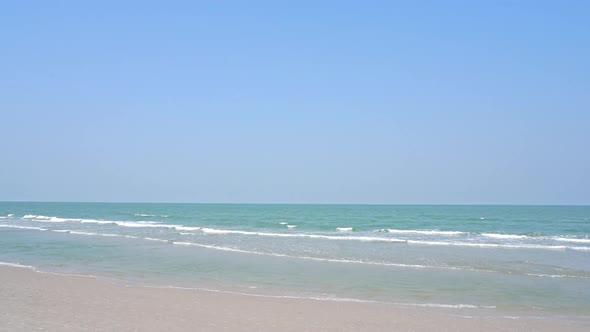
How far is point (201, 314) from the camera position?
9.96 metres

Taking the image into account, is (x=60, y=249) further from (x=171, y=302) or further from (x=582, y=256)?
(x=582, y=256)

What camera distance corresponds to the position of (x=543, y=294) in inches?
533

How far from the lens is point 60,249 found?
23578 millimetres

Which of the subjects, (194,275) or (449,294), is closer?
(449,294)

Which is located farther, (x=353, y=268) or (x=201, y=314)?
(x=353, y=268)

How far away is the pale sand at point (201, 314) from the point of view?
8961 mm

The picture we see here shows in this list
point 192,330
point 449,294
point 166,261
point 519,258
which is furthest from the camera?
point 519,258

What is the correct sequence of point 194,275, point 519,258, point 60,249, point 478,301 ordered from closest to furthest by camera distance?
point 478,301 → point 194,275 → point 519,258 → point 60,249

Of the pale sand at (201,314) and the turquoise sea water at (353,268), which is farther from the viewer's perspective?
the turquoise sea water at (353,268)

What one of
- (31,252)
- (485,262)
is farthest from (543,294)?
(31,252)

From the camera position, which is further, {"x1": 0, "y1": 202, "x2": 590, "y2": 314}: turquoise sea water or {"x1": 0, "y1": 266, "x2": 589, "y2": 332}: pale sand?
{"x1": 0, "y1": 202, "x2": 590, "y2": 314}: turquoise sea water

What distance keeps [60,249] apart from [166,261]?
6.97 m

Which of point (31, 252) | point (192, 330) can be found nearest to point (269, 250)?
point (31, 252)

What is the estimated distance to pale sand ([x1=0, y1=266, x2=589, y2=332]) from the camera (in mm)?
8961
